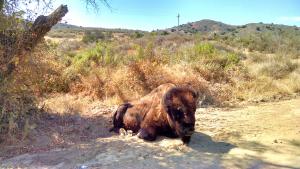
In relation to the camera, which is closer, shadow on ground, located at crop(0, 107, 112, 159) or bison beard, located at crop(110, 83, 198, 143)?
bison beard, located at crop(110, 83, 198, 143)

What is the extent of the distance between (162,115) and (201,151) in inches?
40.4

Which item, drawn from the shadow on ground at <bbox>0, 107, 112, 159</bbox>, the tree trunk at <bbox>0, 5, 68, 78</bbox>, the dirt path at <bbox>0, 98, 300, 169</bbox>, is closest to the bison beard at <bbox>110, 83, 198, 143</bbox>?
the dirt path at <bbox>0, 98, 300, 169</bbox>

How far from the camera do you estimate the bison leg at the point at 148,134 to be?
7.77 m

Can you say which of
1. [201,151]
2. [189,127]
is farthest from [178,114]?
[201,151]

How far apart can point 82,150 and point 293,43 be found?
814 inches

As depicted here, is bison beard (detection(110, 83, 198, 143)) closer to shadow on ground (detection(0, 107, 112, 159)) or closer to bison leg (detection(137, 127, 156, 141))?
bison leg (detection(137, 127, 156, 141))

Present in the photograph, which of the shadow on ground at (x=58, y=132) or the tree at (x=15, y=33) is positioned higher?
the tree at (x=15, y=33)

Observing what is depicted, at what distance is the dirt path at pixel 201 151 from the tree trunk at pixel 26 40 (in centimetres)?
232

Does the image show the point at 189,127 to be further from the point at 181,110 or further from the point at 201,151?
the point at 201,151

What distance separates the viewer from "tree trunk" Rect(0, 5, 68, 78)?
9039 millimetres

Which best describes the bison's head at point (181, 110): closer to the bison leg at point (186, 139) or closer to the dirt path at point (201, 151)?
the bison leg at point (186, 139)

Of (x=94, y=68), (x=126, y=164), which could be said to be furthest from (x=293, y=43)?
(x=126, y=164)

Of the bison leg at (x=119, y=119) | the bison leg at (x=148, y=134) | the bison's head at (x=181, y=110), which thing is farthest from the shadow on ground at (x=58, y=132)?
the bison's head at (x=181, y=110)

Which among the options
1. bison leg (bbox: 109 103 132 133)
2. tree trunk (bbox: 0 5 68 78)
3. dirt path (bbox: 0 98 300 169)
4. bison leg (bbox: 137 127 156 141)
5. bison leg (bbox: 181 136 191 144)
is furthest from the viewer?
tree trunk (bbox: 0 5 68 78)
